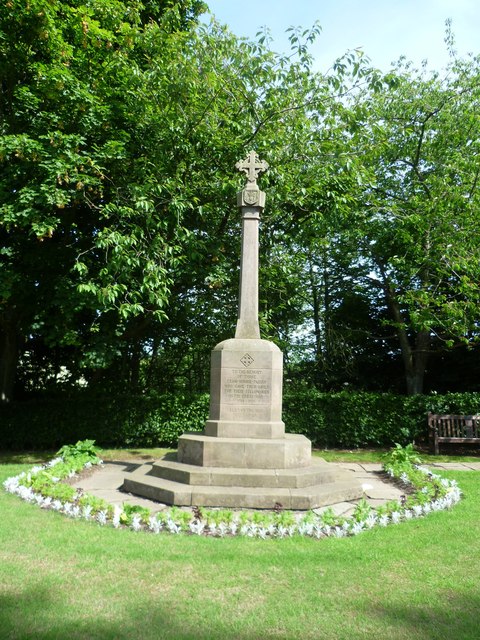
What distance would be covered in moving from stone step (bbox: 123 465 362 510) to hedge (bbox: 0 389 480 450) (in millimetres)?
6267

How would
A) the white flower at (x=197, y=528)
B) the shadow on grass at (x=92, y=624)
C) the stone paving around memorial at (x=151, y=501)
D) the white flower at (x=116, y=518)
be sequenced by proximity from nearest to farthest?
the shadow on grass at (x=92, y=624) < the white flower at (x=197, y=528) < the white flower at (x=116, y=518) < the stone paving around memorial at (x=151, y=501)

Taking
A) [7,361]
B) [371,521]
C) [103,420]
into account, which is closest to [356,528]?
[371,521]

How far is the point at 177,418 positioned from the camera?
1308 cm

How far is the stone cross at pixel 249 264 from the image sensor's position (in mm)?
8281

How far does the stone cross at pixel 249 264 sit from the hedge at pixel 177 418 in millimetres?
5414

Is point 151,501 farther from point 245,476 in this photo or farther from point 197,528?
point 197,528

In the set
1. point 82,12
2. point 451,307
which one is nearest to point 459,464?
point 451,307

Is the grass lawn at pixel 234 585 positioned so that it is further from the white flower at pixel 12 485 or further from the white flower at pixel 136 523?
the white flower at pixel 12 485

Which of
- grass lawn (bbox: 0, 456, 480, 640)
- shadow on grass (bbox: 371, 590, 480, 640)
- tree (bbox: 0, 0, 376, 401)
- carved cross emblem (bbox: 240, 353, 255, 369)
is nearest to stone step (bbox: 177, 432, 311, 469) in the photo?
carved cross emblem (bbox: 240, 353, 255, 369)

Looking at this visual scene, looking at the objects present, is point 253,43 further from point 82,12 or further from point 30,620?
point 30,620

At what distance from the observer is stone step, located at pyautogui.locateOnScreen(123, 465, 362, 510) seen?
6.27 metres

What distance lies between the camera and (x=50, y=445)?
42.7 feet

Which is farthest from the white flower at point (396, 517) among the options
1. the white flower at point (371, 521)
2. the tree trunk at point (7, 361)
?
the tree trunk at point (7, 361)

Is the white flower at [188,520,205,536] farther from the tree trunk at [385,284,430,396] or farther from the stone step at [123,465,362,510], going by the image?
the tree trunk at [385,284,430,396]
